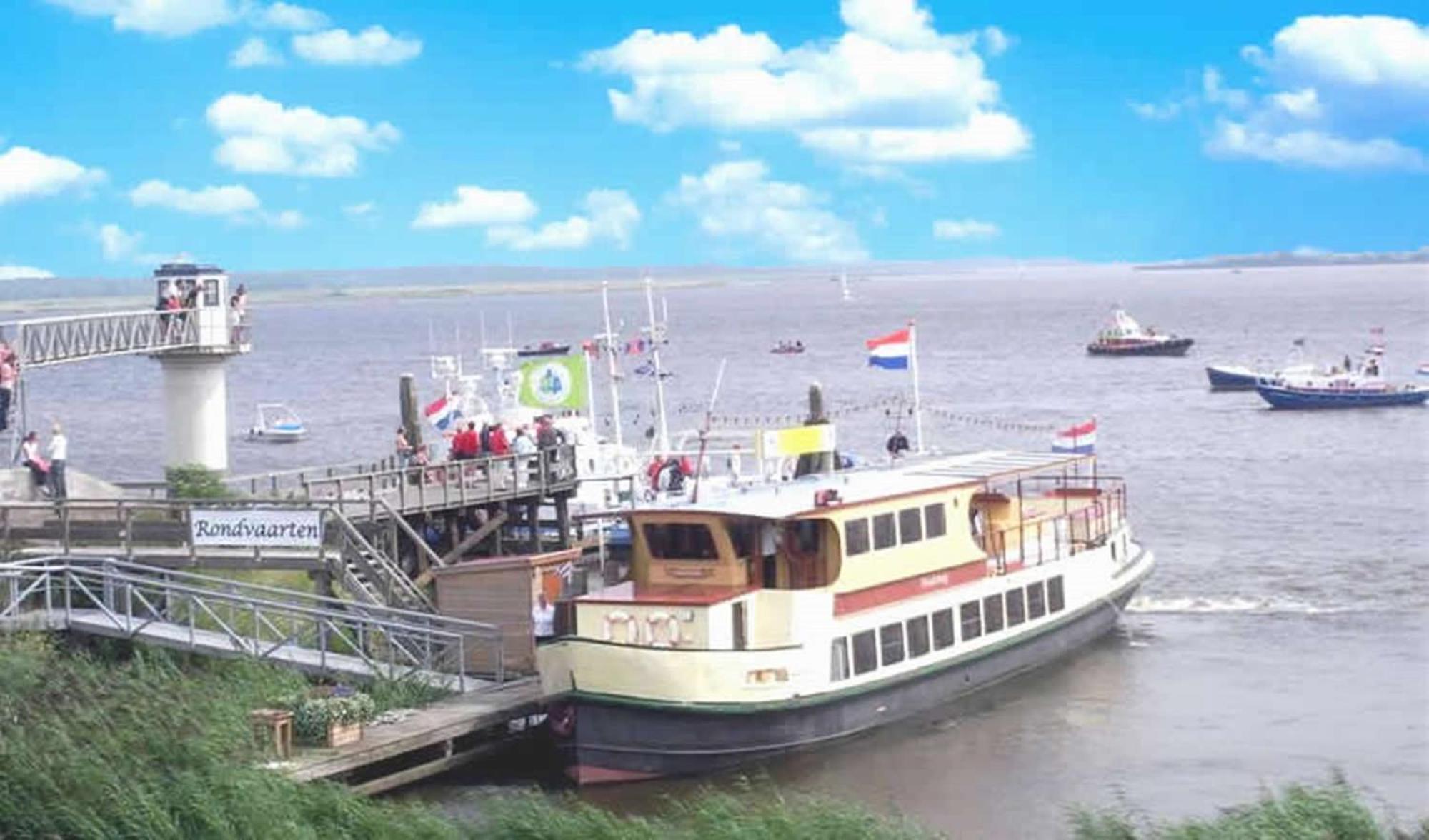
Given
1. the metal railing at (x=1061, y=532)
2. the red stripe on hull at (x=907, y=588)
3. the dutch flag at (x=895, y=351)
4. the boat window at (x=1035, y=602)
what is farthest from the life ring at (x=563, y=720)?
the dutch flag at (x=895, y=351)

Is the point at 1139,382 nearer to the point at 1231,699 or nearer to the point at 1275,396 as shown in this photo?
the point at 1275,396

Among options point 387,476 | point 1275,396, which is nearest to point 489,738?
point 387,476

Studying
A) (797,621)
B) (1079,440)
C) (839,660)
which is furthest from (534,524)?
(1079,440)

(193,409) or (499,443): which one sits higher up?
(193,409)

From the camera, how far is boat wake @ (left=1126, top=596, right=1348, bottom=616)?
143 feet

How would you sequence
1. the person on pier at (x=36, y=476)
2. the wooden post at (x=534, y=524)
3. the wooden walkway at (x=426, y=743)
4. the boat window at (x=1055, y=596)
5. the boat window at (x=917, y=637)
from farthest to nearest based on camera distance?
the wooden post at (x=534, y=524), the person on pier at (x=36, y=476), the boat window at (x=1055, y=596), the boat window at (x=917, y=637), the wooden walkway at (x=426, y=743)

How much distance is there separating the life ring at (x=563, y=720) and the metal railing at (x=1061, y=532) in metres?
10.2

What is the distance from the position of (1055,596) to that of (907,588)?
5.56 m

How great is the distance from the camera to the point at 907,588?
112 ft

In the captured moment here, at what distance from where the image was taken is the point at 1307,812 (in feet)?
71.3

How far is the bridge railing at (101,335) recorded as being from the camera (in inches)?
1731

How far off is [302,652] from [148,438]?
72.2 meters

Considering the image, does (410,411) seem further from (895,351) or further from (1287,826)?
(1287,826)

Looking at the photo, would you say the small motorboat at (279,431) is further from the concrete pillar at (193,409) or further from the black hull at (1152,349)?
the black hull at (1152,349)
